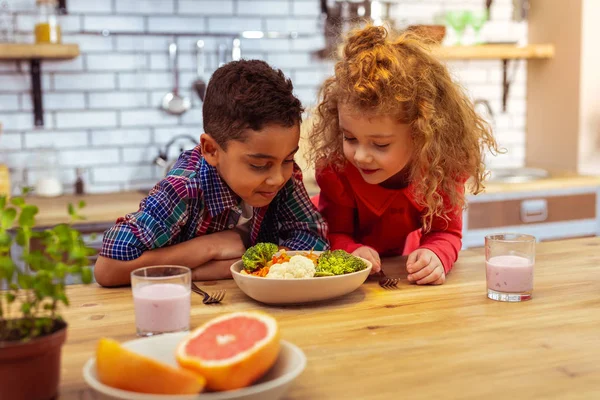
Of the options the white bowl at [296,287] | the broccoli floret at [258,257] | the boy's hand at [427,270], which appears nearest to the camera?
the white bowl at [296,287]

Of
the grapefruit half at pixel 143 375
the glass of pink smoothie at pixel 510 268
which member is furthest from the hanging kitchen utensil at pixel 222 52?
the grapefruit half at pixel 143 375

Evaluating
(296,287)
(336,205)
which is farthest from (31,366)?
(336,205)

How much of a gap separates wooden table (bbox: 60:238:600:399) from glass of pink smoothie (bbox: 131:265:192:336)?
2.0 inches

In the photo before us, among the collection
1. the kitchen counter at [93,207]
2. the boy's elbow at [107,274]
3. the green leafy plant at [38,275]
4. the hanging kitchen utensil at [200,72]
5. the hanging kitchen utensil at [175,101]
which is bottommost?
the kitchen counter at [93,207]

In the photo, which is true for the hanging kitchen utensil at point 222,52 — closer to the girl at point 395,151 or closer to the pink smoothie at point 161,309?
the girl at point 395,151

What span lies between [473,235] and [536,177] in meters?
0.57

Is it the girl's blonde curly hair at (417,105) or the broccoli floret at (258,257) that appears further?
the girl's blonde curly hair at (417,105)

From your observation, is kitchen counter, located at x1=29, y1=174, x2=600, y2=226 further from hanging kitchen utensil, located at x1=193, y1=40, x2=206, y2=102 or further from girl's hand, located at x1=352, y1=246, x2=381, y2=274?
girl's hand, located at x1=352, y1=246, x2=381, y2=274

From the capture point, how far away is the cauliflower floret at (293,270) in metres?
1.38

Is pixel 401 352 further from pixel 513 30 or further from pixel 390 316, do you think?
pixel 513 30

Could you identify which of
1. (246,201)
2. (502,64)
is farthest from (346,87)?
(502,64)

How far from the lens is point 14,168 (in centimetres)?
329

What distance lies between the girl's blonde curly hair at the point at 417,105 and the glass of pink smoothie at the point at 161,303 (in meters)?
0.72

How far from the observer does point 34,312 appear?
883mm
